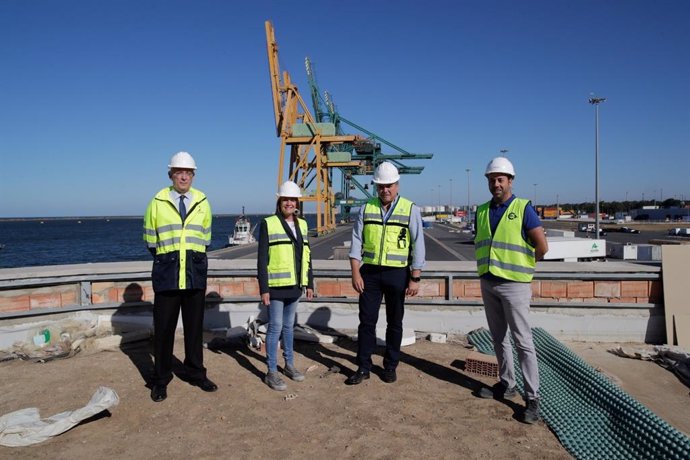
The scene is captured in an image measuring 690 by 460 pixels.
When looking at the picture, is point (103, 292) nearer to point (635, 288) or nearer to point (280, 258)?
point (280, 258)

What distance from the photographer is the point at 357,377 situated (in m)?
3.72

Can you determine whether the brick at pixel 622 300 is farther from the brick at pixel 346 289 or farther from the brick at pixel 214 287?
the brick at pixel 214 287

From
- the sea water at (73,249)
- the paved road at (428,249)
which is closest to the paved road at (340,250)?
the paved road at (428,249)

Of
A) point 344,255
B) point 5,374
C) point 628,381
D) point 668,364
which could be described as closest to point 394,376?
point 628,381

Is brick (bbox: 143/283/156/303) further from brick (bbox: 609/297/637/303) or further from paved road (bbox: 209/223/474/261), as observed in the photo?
paved road (bbox: 209/223/474/261)

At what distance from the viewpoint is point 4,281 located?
4.40 meters

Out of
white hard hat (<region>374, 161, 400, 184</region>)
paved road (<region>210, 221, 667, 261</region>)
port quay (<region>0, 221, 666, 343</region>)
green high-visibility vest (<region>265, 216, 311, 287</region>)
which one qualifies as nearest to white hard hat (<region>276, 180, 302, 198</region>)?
green high-visibility vest (<region>265, 216, 311, 287</region>)

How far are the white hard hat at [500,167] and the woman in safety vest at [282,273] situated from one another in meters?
1.51

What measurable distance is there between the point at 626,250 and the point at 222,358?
770 inches

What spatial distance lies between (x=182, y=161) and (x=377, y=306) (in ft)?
6.53

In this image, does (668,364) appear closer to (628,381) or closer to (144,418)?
(628,381)

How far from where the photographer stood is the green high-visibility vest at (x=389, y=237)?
3.71 metres

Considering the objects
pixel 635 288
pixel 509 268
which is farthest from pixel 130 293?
pixel 635 288

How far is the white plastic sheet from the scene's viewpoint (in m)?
2.75
